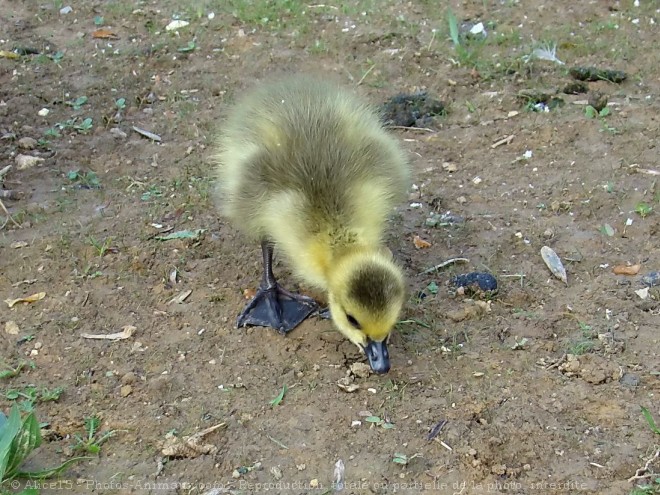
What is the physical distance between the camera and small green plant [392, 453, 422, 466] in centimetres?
288

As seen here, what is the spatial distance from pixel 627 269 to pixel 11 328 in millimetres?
2837

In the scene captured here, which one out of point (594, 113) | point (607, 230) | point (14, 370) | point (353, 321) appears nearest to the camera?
point (353, 321)

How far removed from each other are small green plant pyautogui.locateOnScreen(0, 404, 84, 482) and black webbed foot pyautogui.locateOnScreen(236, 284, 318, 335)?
3.49ft

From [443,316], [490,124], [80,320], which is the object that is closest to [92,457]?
[80,320]

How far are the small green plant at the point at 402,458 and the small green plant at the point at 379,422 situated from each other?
152 mm

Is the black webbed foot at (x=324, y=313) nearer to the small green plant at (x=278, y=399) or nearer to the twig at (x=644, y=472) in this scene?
the small green plant at (x=278, y=399)

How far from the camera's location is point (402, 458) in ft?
9.51

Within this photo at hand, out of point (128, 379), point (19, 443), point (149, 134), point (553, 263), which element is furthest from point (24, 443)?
point (149, 134)

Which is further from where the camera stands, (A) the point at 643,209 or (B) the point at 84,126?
(B) the point at 84,126

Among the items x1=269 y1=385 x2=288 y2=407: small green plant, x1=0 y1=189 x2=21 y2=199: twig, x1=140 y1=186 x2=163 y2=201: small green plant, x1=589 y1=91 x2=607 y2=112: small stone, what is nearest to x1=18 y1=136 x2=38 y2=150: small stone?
x1=0 y1=189 x2=21 y2=199: twig

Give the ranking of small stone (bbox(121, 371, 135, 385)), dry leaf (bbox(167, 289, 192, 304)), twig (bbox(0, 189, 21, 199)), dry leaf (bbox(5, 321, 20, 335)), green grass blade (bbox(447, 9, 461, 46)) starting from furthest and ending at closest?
green grass blade (bbox(447, 9, 461, 46))
twig (bbox(0, 189, 21, 199))
dry leaf (bbox(167, 289, 192, 304))
dry leaf (bbox(5, 321, 20, 335))
small stone (bbox(121, 371, 135, 385))

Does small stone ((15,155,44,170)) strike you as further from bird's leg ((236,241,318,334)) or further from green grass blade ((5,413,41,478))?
green grass blade ((5,413,41,478))

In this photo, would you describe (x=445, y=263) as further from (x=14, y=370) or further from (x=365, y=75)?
(x=365, y=75)

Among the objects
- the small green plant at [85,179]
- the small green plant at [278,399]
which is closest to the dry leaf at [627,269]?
the small green plant at [278,399]
